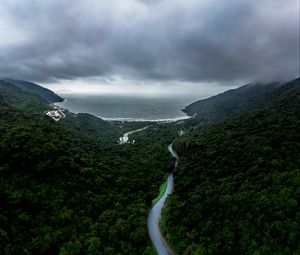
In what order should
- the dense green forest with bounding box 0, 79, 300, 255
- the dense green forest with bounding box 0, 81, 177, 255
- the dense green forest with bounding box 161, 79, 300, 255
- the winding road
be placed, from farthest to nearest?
the winding road → the dense green forest with bounding box 0, 81, 177, 255 → the dense green forest with bounding box 0, 79, 300, 255 → the dense green forest with bounding box 161, 79, 300, 255

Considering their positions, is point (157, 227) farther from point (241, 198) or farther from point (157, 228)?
point (241, 198)

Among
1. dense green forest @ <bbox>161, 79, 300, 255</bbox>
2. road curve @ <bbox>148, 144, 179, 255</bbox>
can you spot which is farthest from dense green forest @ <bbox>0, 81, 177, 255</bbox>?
dense green forest @ <bbox>161, 79, 300, 255</bbox>

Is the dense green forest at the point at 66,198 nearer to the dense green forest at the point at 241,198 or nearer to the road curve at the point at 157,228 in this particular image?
the road curve at the point at 157,228

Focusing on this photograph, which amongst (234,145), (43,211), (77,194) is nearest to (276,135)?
(234,145)

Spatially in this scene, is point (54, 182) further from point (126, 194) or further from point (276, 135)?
point (276, 135)

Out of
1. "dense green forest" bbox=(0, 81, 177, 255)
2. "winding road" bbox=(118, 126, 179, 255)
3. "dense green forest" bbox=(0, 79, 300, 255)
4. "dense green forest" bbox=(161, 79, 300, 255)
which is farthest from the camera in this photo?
"winding road" bbox=(118, 126, 179, 255)

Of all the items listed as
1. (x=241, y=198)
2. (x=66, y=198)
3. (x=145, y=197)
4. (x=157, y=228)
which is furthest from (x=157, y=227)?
(x=66, y=198)

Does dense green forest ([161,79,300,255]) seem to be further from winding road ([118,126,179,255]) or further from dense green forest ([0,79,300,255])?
winding road ([118,126,179,255])
